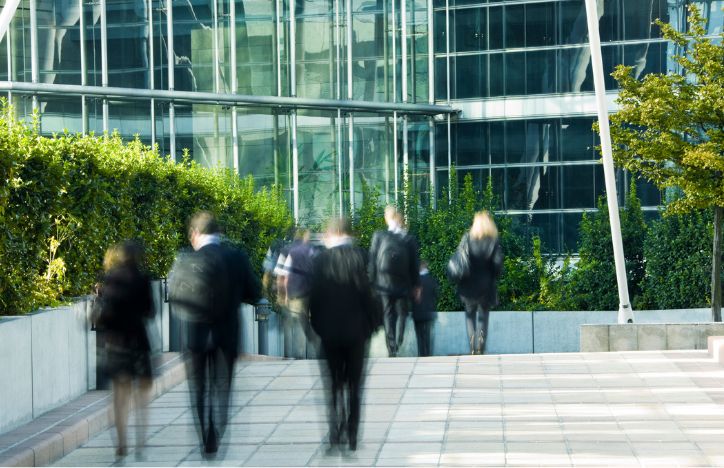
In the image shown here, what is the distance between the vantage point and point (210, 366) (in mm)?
10133

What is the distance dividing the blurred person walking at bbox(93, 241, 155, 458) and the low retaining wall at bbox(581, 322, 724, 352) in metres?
9.87

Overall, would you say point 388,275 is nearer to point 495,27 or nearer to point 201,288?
point 201,288

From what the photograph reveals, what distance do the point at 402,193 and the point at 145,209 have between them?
1593 centimetres

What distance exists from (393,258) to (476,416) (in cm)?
398

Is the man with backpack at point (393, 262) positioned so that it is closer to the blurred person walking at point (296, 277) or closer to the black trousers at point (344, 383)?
the blurred person walking at point (296, 277)

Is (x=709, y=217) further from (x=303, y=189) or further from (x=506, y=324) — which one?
(x=303, y=189)

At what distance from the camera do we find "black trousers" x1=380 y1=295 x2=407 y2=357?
16.3 meters

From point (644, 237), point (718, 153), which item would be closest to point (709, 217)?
point (644, 237)

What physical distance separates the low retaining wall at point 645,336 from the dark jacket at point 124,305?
994 cm

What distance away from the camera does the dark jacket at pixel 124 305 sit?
10258 mm

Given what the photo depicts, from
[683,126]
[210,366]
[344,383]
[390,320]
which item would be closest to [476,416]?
[344,383]

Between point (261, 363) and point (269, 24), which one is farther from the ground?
point (269, 24)

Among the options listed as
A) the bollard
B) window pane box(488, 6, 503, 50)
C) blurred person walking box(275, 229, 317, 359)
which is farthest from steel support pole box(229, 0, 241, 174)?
blurred person walking box(275, 229, 317, 359)

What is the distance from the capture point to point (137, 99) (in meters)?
35.2
